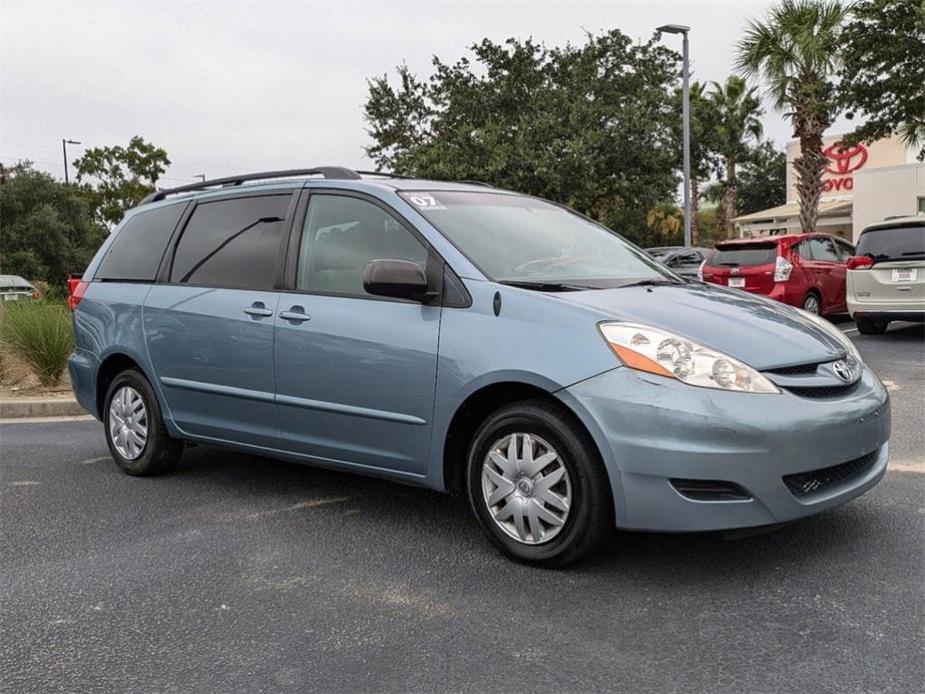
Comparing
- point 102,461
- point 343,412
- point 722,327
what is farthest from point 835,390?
point 102,461

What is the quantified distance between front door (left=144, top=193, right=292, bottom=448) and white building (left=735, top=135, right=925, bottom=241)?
2703 cm

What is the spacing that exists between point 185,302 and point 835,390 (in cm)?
340

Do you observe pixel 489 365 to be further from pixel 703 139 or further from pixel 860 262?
pixel 703 139

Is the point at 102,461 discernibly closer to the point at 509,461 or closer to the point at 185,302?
the point at 185,302

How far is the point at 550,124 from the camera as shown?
26906 mm

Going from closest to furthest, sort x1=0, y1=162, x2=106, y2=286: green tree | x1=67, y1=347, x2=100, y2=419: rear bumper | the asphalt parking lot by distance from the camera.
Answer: the asphalt parking lot
x1=67, y1=347, x2=100, y2=419: rear bumper
x1=0, y1=162, x2=106, y2=286: green tree

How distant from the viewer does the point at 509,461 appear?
3635mm

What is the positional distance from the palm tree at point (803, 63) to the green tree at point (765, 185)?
126 ft

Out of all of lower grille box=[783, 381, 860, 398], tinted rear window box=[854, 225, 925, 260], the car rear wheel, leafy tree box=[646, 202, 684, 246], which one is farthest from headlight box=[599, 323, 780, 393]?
leafy tree box=[646, 202, 684, 246]

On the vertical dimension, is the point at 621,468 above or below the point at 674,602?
above

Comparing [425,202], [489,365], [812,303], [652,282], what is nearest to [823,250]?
[812,303]

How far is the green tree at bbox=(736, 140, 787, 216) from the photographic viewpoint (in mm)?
60750

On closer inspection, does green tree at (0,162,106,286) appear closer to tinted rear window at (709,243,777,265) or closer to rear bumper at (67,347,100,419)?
tinted rear window at (709,243,777,265)

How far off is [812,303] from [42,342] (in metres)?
10.6
